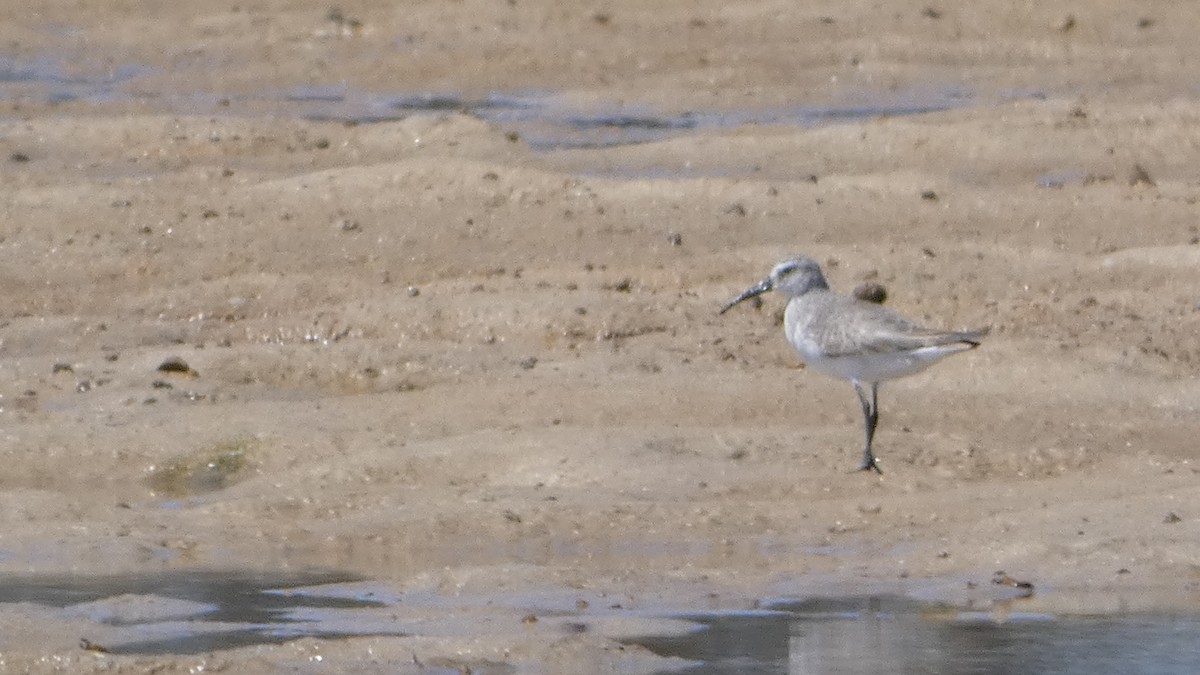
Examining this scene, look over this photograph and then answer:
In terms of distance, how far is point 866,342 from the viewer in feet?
27.4

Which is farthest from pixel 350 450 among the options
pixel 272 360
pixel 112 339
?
pixel 112 339

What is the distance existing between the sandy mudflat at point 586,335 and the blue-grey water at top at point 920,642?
0.20 m

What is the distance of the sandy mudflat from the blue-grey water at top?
0.20 meters

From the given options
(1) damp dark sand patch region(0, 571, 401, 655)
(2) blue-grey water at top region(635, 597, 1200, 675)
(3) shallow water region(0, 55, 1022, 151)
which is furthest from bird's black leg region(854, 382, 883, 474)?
(3) shallow water region(0, 55, 1022, 151)

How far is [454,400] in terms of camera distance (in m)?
9.54

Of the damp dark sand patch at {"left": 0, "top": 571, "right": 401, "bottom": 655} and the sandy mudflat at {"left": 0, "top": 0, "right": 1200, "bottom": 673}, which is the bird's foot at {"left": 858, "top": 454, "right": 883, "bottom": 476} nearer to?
the sandy mudflat at {"left": 0, "top": 0, "right": 1200, "bottom": 673}

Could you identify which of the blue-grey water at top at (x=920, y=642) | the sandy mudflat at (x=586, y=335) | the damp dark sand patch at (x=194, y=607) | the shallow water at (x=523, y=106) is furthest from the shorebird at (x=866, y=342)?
the shallow water at (x=523, y=106)

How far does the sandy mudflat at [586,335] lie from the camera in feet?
24.0

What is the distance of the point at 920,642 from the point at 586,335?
4764 millimetres

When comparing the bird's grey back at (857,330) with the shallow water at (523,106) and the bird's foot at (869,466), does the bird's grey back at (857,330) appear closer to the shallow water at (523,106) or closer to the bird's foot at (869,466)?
the bird's foot at (869,466)

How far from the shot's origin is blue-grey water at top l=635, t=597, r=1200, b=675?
5996 mm

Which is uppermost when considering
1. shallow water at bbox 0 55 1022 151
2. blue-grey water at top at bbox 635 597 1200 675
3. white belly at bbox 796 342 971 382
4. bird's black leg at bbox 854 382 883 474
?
shallow water at bbox 0 55 1022 151

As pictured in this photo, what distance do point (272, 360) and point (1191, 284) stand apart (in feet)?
14.5

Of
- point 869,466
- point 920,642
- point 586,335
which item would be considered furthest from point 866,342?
point 586,335
